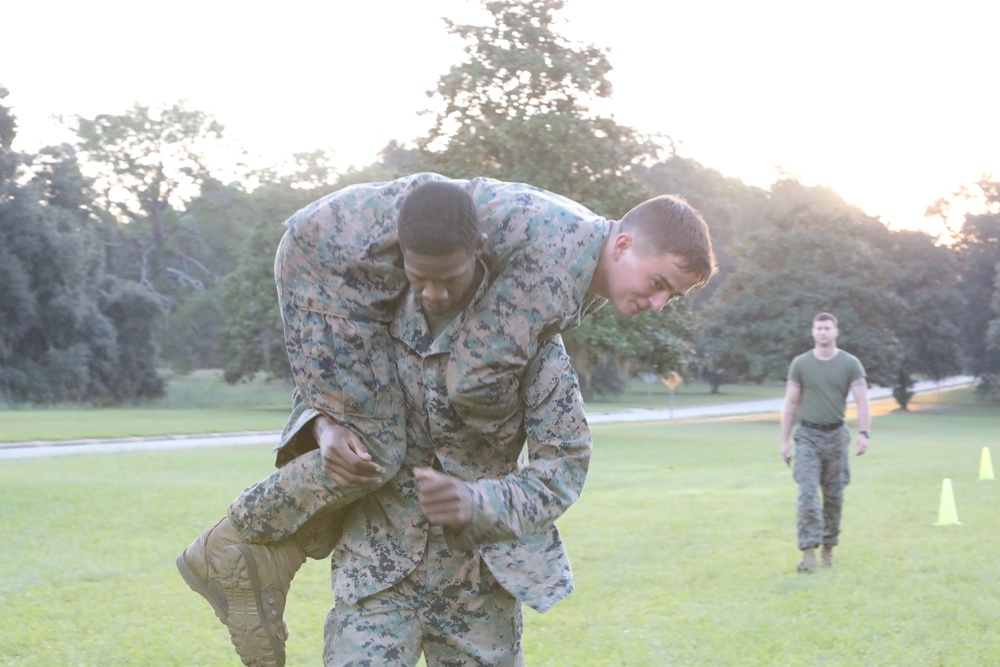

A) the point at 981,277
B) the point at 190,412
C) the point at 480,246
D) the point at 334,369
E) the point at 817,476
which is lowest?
the point at 190,412

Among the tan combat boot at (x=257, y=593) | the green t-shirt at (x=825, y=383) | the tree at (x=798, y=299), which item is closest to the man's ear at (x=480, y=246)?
the tan combat boot at (x=257, y=593)

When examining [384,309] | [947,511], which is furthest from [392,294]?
[947,511]

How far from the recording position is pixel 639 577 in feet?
35.6

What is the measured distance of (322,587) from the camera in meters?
10.5

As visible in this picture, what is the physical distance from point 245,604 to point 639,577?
23.8 ft

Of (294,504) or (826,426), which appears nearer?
(294,504)

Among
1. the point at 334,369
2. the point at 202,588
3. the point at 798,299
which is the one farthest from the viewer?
the point at 798,299

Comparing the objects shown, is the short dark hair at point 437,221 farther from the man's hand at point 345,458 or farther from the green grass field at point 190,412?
the green grass field at point 190,412

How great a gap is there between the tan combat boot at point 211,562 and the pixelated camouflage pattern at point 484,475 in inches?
15.3

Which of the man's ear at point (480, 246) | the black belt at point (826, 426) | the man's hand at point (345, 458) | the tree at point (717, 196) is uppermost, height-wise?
the tree at point (717, 196)

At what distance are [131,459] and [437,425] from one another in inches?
780

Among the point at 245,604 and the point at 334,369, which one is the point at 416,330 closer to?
the point at 334,369

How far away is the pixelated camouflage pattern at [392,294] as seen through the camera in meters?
3.51

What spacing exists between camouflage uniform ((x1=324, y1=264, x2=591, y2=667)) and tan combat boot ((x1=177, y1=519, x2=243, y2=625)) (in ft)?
1.26
